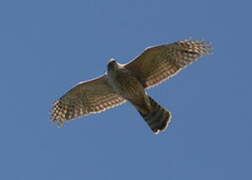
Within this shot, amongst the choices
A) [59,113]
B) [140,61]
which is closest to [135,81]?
[140,61]

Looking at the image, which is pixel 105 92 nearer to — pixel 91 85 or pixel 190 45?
pixel 91 85

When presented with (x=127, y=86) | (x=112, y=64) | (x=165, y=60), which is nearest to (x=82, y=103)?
(x=127, y=86)

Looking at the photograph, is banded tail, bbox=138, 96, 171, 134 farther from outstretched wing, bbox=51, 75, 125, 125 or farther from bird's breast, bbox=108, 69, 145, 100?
outstretched wing, bbox=51, 75, 125, 125

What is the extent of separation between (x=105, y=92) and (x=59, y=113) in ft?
4.35

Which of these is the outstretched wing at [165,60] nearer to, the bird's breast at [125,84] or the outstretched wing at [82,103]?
the bird's breast at [125,84]

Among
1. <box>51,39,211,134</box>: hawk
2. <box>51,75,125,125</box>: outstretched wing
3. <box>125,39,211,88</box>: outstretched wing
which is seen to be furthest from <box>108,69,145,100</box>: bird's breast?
<box>51,75,125,125</box>: outstretched wing

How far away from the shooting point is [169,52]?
2330 cm

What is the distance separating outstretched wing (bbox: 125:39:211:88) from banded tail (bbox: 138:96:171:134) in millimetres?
618

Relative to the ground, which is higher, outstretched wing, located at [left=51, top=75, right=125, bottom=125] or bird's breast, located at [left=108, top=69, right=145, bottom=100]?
outstretched wing, located at [left=51, top=75, right=125, bottom=125]

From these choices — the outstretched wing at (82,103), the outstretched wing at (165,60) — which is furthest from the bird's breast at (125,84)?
the outstretched wing at (82,103)

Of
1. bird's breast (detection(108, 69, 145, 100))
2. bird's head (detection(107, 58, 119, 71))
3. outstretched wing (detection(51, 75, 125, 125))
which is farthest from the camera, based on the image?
outstretched wing (detection(51, 75, 125, 125))

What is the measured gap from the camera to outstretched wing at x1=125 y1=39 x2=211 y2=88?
23.2 metres

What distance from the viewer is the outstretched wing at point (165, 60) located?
76.0ft

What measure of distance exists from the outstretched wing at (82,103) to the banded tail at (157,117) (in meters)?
1.33
